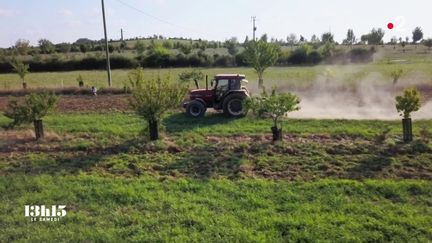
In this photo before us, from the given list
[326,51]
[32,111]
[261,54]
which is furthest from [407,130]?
[326,51]

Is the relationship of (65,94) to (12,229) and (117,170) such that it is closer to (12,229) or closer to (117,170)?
(117,170)

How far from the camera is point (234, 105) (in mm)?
15156

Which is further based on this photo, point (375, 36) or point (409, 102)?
point (375, 36)

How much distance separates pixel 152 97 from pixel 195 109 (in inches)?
187

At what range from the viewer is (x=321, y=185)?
24.5ft

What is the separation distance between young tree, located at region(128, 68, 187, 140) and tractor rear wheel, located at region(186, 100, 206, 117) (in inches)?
160

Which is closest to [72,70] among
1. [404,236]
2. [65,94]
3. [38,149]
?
[65,94]

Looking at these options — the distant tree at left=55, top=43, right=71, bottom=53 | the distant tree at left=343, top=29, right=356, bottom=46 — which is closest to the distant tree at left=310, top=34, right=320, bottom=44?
the distant tree at left=343, top=29, right=356, bottom=46

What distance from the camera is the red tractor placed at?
15.1 metres

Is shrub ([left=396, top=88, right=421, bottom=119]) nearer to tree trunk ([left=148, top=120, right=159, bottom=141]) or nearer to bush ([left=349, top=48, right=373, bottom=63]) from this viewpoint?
tree trunk ([left=148, top=120, right=159, bottom=141])

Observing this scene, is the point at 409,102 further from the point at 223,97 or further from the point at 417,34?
the point at 417,34

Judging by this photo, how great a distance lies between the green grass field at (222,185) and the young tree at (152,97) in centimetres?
76

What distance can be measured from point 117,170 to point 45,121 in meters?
7.82

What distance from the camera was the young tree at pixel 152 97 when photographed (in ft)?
35.8
